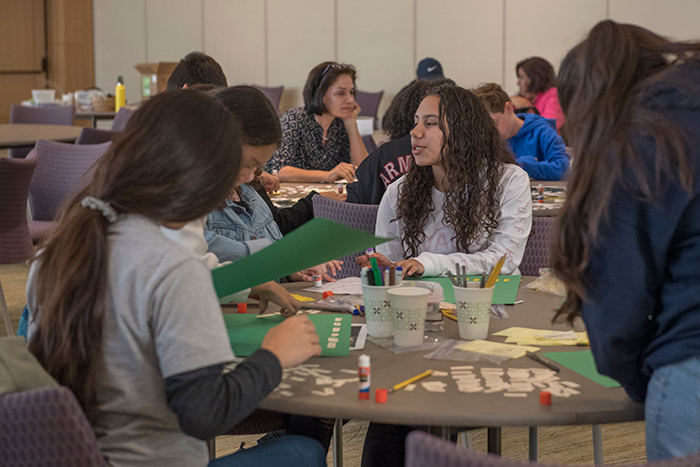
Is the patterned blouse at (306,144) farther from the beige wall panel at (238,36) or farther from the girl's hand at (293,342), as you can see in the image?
the beige wall panel at (238,36)

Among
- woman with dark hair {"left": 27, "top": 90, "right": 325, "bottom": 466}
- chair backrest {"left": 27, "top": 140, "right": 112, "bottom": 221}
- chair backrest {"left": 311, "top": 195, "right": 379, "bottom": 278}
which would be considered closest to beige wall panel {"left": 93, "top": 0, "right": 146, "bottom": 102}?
chair backrest {"left": 27, "top": 140, "right": 112, "bottom": 221}

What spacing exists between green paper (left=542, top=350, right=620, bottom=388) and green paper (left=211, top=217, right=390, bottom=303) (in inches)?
15.5

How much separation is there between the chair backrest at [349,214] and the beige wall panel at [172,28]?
329 inches

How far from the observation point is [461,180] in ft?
7.00

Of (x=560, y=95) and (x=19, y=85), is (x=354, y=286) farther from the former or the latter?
(x=19, y=85)

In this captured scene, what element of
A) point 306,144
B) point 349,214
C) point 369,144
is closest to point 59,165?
point 306,144

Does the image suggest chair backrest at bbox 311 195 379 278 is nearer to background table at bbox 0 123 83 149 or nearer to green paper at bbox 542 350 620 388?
green paper at bbox 542 350 620 388

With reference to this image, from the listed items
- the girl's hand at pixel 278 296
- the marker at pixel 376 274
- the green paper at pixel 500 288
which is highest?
the marker at pixel 376 274

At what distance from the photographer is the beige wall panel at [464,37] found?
28.3ft

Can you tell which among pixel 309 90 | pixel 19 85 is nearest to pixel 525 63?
pixel 309 90

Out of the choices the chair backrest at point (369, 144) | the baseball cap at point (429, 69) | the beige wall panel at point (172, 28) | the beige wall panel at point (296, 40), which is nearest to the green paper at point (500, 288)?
the chair backrest at point (369, 144)

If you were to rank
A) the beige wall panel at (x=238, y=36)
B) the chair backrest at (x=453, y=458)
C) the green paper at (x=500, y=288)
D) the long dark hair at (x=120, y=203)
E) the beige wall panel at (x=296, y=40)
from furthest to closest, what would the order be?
the beige wall panel at (x=238, y=36), the beige wall panel at (x=296, y=40), the green paper at (x=500, y=288), the long dark hair at (x=120, y=203), the chair backrest at (x=453, y=458)

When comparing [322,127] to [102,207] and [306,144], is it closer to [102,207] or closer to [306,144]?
[306,144]

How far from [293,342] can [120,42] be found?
10.6 metres
